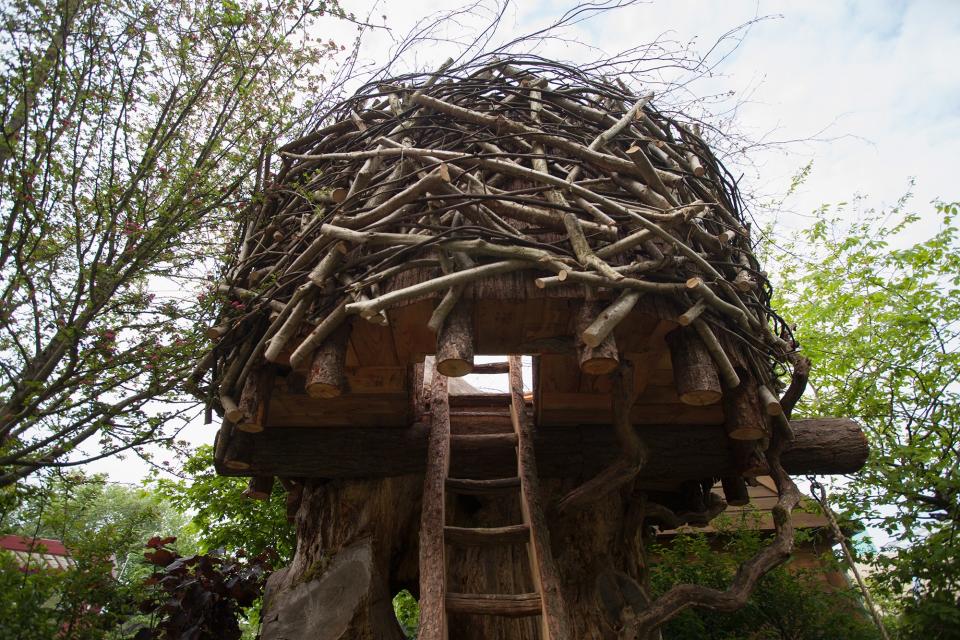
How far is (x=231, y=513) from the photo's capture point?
16.8 ft

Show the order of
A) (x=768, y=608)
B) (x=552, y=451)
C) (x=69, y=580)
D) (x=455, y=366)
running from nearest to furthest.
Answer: (x=455, y=366) → (x=69, y=580) → (x=552, y=451) → (x=768, y=608)

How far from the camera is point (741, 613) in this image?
3951mm

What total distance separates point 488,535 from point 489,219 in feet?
4.22

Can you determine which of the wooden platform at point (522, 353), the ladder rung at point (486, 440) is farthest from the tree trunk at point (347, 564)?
the wooden platform at point (522, 353)

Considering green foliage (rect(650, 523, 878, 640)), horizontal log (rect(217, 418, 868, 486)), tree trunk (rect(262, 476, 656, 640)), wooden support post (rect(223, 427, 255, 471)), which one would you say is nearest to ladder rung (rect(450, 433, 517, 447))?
horizontal log (rect(217, 418, 868, 486))

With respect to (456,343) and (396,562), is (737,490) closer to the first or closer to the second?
(396,562)

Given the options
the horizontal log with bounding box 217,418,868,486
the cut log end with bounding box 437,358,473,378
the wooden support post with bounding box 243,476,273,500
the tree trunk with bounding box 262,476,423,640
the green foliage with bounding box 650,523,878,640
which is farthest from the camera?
the green foliage with bounding box 650,523,878,640

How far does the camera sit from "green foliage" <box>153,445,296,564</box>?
490 centimetres

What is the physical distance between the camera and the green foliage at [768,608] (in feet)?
12.3

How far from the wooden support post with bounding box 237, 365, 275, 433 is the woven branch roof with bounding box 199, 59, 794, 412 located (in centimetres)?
5

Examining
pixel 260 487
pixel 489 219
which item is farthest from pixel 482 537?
pixel 260 487

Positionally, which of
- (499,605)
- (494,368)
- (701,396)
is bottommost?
(499,605)

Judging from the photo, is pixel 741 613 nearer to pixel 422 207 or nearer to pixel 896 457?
pixel 896 457

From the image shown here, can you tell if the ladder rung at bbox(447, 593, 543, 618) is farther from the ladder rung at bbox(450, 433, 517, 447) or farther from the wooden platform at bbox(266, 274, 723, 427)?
the ladder rung at bbox(450, 433, 517, 447)
